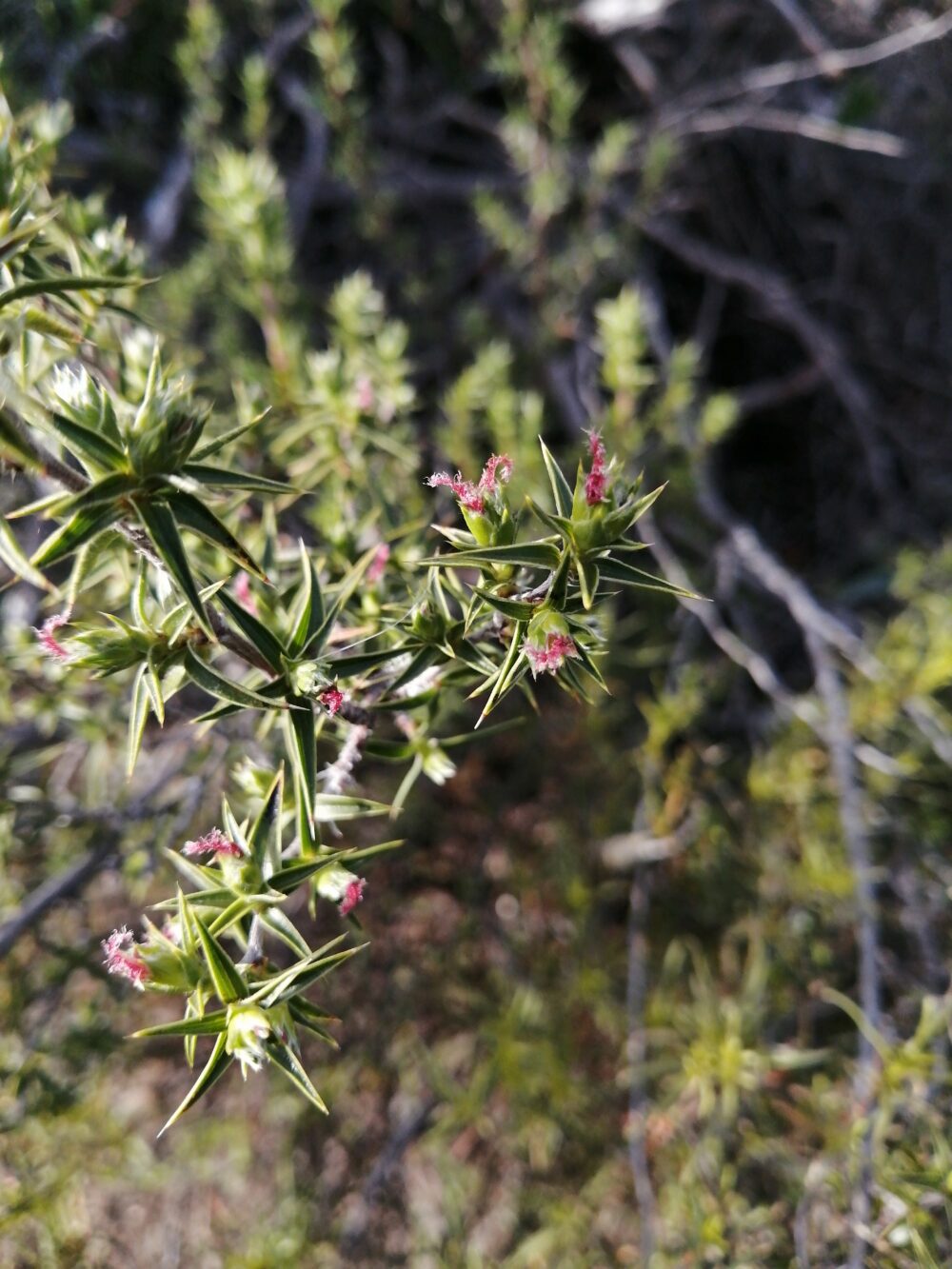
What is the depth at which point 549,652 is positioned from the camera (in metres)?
0.88

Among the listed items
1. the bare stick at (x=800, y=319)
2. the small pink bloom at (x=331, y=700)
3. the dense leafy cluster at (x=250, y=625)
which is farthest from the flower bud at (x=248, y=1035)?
the bare stick at (x=800, y=319)

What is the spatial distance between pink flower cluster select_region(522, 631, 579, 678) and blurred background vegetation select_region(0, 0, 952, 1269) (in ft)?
2.37

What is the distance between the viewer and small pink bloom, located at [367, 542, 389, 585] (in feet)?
4.32

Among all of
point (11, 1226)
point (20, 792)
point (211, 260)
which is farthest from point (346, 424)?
point (11, 1226)

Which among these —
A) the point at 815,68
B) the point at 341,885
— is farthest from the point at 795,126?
the point at 341,885

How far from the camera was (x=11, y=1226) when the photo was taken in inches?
75.7

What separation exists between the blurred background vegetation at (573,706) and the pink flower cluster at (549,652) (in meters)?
0.72

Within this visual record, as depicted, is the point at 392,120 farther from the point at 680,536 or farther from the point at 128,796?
the point at 128,796

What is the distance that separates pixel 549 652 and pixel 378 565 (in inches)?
20.8

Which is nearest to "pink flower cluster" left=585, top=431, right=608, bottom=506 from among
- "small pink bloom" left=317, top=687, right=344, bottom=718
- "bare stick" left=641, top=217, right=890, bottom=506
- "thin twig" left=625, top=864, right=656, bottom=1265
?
"small pink bloom" left=317, top=687, right=344, bottom=718

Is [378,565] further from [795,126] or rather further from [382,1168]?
[795,126]

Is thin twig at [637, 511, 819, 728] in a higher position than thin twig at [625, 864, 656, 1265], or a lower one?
higher

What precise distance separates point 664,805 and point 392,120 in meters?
2.80

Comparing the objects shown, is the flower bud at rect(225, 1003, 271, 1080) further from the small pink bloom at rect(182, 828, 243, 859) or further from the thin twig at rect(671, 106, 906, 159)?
the thin twig at rect(671, 106, 906, 159)
